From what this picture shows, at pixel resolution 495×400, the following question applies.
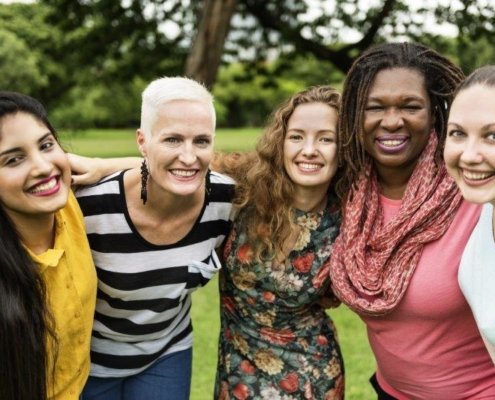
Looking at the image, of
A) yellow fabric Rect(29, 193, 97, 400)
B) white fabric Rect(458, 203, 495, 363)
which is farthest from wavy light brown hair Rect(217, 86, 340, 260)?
white fabric Rect(458, 203, 495, 363)

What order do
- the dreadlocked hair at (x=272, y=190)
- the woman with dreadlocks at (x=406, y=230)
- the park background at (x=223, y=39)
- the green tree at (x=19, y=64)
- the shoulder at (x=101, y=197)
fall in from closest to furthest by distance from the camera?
the woman with dreadlocks at (x=406, y=230) → the shoulder at (x=101, y=197) → the dreadlocked hair at (x=272, y=190) → the park background at (x=223, y=39) → the green tree at (x=19, y=64)

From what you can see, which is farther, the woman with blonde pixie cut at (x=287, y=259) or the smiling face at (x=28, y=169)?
the woman with blonde pixie cut at (x=287, y=259)

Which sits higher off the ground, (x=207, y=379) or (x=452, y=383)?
(x=452, y=383)

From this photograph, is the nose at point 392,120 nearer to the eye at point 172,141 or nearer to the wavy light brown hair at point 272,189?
the wavy light brown hair at point 272,189

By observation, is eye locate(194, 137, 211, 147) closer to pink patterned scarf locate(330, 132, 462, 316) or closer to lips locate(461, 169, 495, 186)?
pink patterned scarf locate(330, 132, 462, 316)

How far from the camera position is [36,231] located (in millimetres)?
2893

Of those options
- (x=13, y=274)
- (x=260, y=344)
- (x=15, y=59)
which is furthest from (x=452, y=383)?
(x=15, y=59)

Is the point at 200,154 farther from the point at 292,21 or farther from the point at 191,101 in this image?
the point at 292,21

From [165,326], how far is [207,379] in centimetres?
237

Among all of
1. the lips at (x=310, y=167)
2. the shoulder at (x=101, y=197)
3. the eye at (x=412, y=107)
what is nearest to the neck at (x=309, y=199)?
the lips at (x=310, y=167)

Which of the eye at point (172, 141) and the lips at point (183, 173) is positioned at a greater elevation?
the eye at point (172, 141)

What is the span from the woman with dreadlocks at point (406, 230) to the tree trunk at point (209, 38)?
21.8 feet

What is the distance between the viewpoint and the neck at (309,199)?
3438 mm

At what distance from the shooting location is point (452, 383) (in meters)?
2.97
